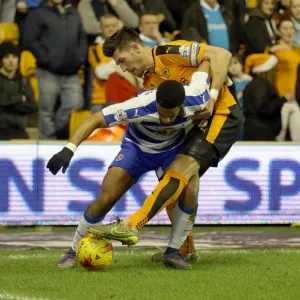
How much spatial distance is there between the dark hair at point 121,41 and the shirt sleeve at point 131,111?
0.55 meters

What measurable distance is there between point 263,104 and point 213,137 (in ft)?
18.4

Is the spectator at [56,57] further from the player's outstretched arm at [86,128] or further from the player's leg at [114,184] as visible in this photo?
the player's outstretched arm at [86,128]

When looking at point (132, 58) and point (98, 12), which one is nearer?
point (132, 58)

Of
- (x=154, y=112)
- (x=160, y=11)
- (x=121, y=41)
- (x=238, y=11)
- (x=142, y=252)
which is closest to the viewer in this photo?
(x=154, y=112)

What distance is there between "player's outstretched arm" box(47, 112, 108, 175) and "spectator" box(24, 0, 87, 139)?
5.63 meters

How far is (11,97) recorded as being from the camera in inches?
555

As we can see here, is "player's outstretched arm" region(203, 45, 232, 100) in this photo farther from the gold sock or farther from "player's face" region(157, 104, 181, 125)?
the gold sock

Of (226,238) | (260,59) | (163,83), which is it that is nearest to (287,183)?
(226,238)

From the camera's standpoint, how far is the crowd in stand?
1417cm

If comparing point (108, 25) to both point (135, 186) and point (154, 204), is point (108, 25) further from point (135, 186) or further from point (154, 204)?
point (154, 204)

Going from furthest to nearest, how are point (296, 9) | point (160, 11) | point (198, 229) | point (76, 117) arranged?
point (296, 9), point (160, 11), point (76, 117), point (198, 229)

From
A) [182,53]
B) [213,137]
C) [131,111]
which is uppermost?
→ [182,53]

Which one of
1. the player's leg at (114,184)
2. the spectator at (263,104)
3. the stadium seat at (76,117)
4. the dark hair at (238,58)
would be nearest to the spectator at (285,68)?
the spectator at (263,104)

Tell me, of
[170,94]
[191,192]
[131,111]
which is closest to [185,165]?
[191,192]
